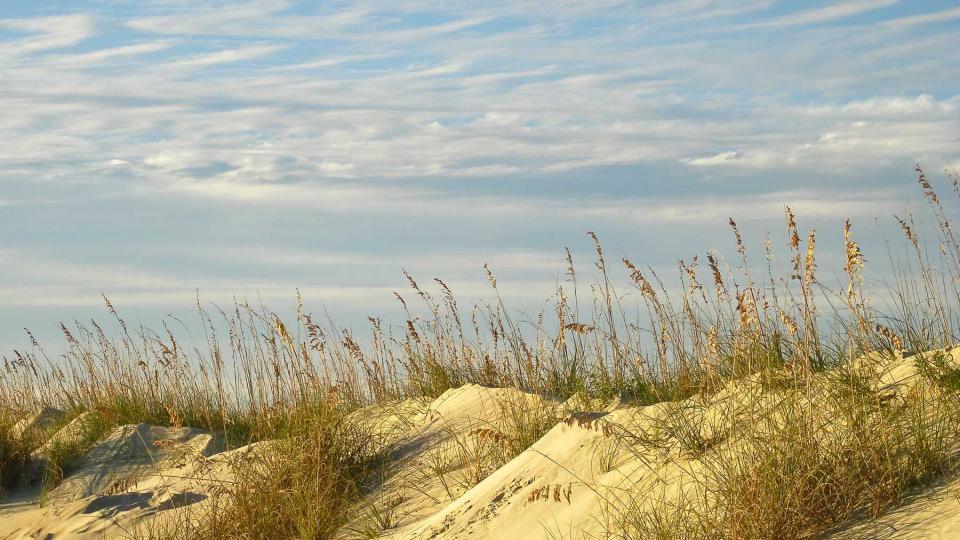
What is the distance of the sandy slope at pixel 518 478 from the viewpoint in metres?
4.25

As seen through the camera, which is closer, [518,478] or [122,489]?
[518,478]

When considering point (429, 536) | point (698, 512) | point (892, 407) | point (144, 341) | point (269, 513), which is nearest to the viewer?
point (698, 512)

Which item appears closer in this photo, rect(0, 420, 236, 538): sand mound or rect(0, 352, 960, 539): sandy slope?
rect(0, 352, 960, 539): sandy slope

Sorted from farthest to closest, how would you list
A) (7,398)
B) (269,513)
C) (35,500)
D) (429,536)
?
(7,398) → (35,500) → (269,513) → (429,536)

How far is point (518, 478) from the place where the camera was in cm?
493

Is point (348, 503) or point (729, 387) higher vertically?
point (729, 387)

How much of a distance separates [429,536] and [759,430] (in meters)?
1.76

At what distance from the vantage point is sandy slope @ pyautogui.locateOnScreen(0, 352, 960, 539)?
13.9 feet

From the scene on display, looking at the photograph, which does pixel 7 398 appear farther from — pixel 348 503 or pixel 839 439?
pixel 839 439

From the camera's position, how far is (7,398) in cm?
1221

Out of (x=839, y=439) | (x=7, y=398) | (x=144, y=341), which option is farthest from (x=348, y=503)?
(x=7, y=398)

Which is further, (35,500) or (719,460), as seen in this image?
(35,500)

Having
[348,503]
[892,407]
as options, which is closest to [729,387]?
[892,407]

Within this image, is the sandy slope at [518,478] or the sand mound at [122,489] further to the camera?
the sand mound at [122,489]
